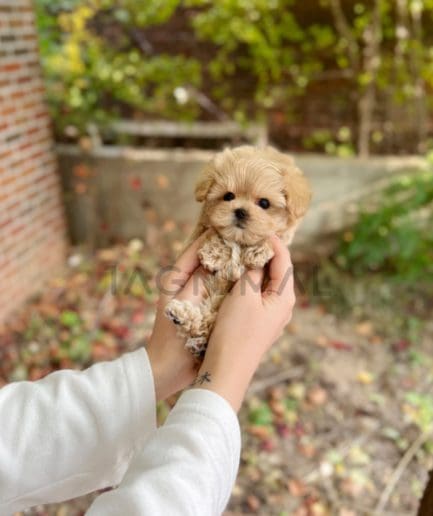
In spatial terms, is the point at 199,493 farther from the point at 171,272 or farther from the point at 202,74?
the point at 202,74

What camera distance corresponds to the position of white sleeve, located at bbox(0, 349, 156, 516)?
140 cm

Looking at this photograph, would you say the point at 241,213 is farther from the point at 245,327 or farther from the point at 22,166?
the point at 22,166

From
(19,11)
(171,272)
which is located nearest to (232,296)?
(171,272)

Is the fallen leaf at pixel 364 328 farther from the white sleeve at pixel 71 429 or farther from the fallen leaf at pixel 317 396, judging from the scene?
the white sleeve at pixel 71 429

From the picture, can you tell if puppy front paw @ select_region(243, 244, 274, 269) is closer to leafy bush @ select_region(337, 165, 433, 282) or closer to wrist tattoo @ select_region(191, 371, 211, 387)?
wrist tattoo @ select_region(191, 371, 211, 387)

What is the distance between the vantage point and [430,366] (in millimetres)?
4031

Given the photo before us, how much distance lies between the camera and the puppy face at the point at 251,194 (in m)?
1.58

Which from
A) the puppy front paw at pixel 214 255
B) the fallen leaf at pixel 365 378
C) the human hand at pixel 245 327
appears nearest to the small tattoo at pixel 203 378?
the human hand at pixel 245 327

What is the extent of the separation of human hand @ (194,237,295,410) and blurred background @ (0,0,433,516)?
2019mm

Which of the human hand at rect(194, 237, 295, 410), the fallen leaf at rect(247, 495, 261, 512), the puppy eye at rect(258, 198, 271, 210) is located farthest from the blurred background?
the puppy eye at rect(258, 198, 271, 210)

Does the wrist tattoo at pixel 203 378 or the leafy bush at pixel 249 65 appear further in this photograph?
the leafy bush at pixel 249 65

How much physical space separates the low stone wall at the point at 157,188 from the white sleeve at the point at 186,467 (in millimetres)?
4264

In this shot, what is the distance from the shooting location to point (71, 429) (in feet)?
4.73

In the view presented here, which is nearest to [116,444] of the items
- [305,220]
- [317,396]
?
[317,396]
